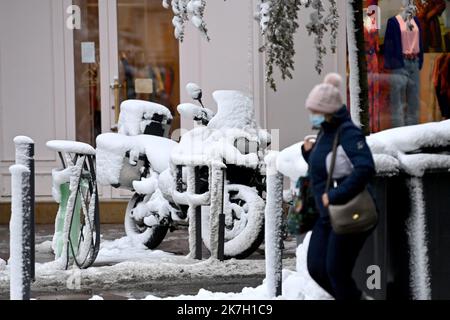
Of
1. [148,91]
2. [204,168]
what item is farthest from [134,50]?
[204,168]

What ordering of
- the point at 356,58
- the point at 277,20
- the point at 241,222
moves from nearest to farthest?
the point at 356,58 → the point at 277,20 → the point at 241,222

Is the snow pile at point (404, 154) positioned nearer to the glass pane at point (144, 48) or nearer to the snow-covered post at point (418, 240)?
the snow-covered post at point (418, 240)

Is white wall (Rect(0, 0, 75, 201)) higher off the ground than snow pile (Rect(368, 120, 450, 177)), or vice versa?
white wall (Rect(0, 0, 75, 201))

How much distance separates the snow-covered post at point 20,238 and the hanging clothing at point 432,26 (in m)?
7.24

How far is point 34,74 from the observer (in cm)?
1364

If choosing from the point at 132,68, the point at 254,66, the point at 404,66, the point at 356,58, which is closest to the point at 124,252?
the point at 254,66

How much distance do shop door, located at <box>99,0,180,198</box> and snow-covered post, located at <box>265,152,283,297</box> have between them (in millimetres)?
6897

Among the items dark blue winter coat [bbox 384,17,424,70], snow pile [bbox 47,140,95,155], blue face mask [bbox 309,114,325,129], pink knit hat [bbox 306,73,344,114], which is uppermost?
dark blue winter coat [bbox 384,17,424,70]

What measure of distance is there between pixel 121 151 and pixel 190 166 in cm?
97

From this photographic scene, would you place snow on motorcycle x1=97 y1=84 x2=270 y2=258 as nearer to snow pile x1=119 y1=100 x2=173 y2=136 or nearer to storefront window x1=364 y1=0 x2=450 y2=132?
snow pile x1=119 y1=100 x2=173 y2=136

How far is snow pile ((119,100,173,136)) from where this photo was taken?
11109 millimetres

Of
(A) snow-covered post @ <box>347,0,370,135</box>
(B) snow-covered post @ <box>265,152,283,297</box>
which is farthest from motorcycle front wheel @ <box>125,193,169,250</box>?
(B) snow-covered post @ <box>265,152,283,297</box>

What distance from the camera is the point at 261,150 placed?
10336 millimetres

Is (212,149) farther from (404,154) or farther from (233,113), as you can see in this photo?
(404,154)
